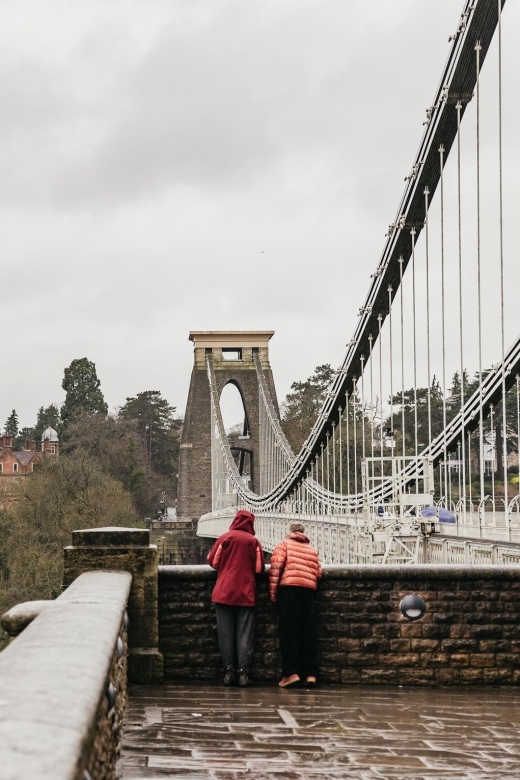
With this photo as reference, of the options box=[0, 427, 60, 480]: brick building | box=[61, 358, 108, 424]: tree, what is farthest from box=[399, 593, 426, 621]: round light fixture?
box=[61, 358, 108, 424]: tree

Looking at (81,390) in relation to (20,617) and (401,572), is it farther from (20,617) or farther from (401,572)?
(20,617)

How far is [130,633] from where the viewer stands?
8180 millimetres

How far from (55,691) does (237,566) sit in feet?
17.6

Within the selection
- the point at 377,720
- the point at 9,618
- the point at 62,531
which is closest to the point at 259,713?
the point at 377,720

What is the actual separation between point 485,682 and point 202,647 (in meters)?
1.88

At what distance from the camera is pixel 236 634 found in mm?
8250

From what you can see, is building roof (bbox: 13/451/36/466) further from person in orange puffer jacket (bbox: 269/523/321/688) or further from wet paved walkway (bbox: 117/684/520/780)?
wet paved walkway (bbox: 117/684/520/780)

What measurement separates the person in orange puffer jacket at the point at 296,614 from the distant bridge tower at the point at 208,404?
68780mm

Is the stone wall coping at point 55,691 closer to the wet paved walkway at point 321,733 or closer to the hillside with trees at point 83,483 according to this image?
the wet paved walkway at point 321,733

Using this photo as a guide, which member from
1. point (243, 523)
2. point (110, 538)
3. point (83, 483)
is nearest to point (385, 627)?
point (243, 523)

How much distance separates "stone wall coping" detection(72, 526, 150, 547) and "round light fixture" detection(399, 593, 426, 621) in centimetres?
175

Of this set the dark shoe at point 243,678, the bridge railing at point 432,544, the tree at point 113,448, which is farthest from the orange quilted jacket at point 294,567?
the tree at point 113,448

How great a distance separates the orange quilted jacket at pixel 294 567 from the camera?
822 centimetres

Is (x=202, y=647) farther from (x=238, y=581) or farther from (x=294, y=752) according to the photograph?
(x=294, y=752)
